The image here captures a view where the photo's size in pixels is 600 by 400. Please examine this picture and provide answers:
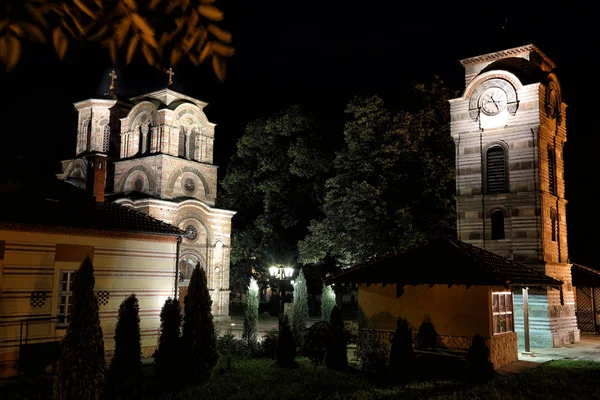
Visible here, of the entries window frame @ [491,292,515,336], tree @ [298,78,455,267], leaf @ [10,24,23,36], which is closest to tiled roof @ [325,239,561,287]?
window frame @ [491,292,515,336]

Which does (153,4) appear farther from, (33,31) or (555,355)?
(555,355)

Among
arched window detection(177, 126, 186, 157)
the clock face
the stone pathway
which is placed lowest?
the stone pathway

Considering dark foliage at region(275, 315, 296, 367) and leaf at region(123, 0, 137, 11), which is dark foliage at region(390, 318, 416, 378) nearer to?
dark foliage at region(275, 315, 296, 367)

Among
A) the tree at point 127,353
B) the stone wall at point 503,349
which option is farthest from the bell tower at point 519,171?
the tree at point 127,353

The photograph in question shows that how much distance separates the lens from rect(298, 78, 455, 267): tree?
1124 inches

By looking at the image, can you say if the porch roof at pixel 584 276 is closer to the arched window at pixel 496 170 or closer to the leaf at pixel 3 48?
the arched window at pixel 496 170

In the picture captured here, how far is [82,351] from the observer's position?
1173 centimetres

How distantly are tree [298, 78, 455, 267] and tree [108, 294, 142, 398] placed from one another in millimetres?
14963

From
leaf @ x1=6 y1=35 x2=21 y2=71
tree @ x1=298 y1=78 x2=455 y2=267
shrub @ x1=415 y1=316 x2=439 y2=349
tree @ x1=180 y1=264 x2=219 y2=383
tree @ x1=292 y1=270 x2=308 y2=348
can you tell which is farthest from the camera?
tree @ x1=298 y1=78 x2=455 y2=267

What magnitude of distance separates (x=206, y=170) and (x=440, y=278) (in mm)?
24691

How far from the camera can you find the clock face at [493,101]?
23.3 m

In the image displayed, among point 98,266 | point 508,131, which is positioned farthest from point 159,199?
point 508,131

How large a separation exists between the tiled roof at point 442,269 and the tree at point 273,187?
16.9 m

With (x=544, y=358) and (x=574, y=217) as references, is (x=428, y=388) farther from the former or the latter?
(x=574, y=217)
